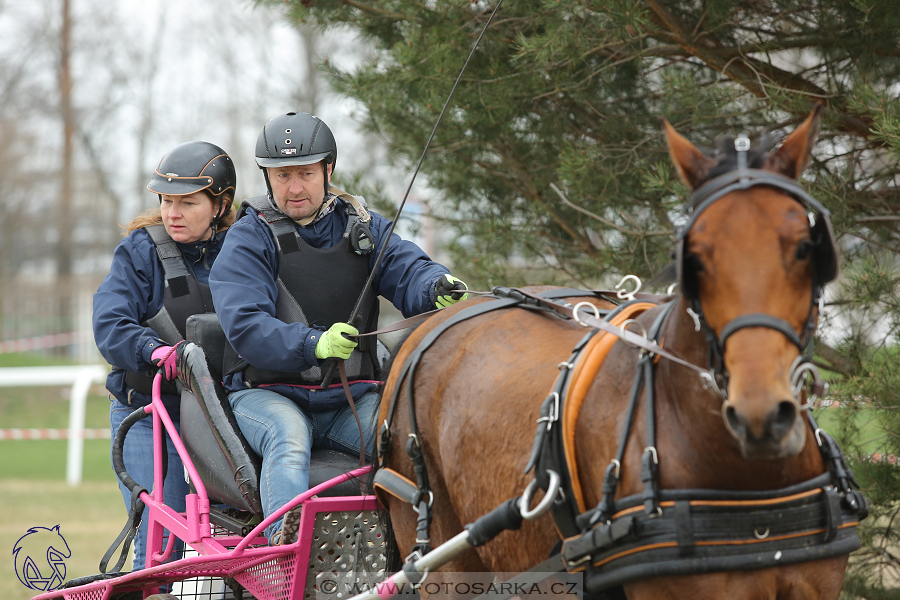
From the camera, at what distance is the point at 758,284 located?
1.83m

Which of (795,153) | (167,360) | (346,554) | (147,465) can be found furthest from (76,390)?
(795,153)

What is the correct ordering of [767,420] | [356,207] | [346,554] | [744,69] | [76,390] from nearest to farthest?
[767,420]
[346,554]
[356,207]
[744,69]
[76,390]

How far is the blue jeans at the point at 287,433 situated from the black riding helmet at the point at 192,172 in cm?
110

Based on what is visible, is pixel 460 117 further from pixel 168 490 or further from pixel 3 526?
pixel 3 526

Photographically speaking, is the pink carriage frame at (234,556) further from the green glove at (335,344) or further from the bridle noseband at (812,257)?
the bridle noseband at (812,257)

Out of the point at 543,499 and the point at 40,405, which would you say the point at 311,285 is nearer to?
the point at 543,499

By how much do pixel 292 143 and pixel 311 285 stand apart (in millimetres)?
584

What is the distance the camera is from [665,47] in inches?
164

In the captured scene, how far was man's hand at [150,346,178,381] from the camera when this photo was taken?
3.71 m

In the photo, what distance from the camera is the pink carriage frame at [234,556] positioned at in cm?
318

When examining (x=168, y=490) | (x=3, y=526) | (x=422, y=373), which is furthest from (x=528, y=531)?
(x=3, y=526)

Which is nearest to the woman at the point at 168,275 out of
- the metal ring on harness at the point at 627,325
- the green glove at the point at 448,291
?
the green glove at the point at 448,291

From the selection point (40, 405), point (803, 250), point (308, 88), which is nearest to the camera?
point (803, 250)

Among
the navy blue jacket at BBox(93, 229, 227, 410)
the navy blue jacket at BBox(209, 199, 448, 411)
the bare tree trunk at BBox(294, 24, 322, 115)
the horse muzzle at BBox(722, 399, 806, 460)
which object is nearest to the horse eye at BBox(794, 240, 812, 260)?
the horse muzzle at BBox(722, 399, 806, 460)
